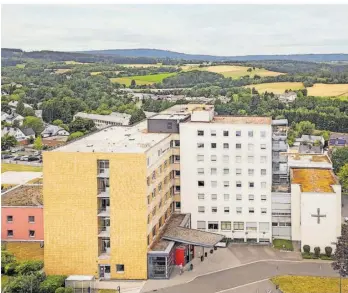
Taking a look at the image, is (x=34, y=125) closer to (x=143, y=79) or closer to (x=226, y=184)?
(x=226, y=184)

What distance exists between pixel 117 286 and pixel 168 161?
8693 mm

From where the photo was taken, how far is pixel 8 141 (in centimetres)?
7325

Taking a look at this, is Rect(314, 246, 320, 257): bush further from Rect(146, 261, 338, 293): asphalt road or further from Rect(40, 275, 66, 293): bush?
Rect(40, 275, 66, 293): bush

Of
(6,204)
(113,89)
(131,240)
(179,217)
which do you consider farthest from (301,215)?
(113,89)

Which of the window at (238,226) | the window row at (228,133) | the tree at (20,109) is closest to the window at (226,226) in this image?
the window at (238,226)

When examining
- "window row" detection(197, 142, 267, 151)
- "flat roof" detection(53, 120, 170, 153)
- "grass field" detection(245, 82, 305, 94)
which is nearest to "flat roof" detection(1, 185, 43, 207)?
"flat roof" detection(53, 120, 170, 153)

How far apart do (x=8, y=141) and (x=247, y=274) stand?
2001 inches

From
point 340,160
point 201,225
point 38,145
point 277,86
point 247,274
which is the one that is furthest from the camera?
point 277,86

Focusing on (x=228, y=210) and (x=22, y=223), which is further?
(x=228, y=210)

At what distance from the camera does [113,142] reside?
1233 inches

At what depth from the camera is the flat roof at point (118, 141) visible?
2883cm

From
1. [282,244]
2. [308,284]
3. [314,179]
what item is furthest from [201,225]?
[308,284]

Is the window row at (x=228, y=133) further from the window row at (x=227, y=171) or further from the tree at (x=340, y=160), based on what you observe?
the tree at (x=340, y=160)

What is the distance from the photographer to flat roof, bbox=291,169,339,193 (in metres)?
32.7
